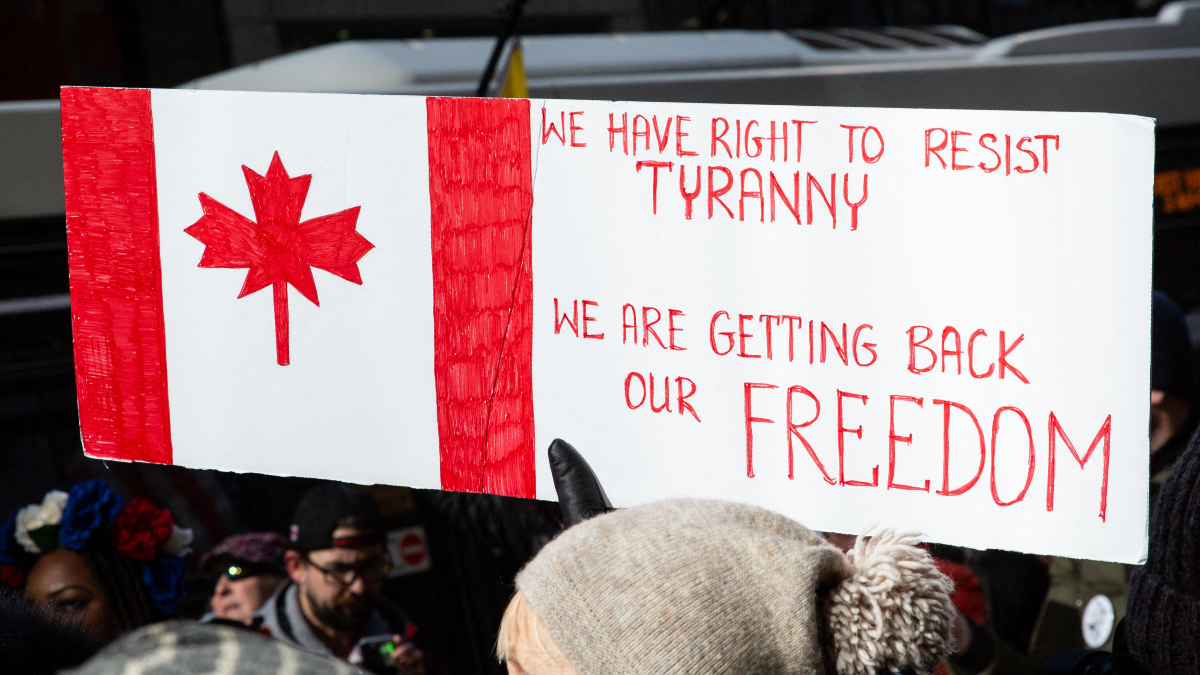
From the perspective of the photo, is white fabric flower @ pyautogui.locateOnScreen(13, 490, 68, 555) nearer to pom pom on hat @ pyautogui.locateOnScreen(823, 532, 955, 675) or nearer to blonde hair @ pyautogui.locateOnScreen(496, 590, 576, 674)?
blonde hair @ pyautogui.locateOnScreen(496, 590, 576, 674)

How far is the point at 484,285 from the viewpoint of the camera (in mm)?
1701

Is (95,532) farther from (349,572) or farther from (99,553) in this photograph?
(349,572)

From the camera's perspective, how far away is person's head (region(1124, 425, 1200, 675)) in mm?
1259

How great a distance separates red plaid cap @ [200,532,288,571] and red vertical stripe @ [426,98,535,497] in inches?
60.8

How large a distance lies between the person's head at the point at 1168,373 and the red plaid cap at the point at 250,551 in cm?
243

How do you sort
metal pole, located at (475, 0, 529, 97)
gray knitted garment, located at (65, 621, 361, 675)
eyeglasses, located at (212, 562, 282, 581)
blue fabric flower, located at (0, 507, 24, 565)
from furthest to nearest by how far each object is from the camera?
eyeglasses, located at (212, 562, 282, 581)
metal pole, located at (475, 0, 529, 97)
blue fabric flower, located at (0, 507, 24, 565)
gray knitted garment, located at (65, 621, 361, 675)

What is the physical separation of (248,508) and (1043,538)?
2.56 meters

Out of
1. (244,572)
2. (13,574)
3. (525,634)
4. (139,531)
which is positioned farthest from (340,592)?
(525,634)

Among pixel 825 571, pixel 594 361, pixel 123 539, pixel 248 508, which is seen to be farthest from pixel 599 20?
pixel 825 571

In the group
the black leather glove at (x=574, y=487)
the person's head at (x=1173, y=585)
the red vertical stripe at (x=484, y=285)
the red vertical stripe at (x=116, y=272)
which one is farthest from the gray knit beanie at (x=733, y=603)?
the red vertical stripe at (x=116, y=272)

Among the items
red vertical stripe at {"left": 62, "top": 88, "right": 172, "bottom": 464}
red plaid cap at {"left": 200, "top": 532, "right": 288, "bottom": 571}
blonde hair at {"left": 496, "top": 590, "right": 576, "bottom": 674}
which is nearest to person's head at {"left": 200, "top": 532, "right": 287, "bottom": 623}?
red plaid cap at {"left": 200, "top": 532, "right": 288, "bottom": 571}

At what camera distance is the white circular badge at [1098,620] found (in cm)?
256

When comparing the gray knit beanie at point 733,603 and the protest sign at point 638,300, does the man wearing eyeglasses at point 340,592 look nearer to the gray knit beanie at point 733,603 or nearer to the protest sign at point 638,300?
the protest sign at point 638,300

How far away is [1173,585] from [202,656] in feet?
3.80
